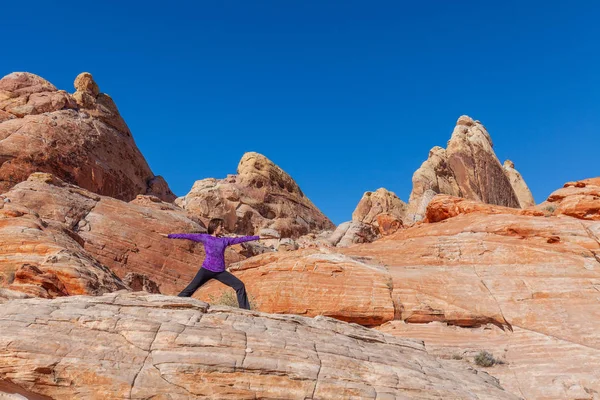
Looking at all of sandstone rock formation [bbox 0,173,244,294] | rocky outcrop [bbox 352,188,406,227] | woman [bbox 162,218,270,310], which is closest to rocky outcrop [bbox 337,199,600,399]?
woman [bbox 162,218,270,310]

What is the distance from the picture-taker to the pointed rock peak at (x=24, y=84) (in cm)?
4625

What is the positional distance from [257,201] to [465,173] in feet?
92.6

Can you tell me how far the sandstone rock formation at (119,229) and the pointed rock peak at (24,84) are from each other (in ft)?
64.9

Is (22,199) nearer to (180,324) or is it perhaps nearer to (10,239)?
(10,239)

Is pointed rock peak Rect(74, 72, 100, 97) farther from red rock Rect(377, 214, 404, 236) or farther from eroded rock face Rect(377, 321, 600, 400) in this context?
eroded rock face Rect(377, 321, 600, 400)

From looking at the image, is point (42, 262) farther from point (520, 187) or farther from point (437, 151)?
point (520, 187)

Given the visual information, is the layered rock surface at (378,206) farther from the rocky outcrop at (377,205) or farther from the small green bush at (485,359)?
the small green bush at (485,359)

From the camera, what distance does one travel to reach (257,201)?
67.2 meters

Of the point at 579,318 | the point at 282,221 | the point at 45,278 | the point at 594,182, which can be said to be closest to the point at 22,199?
the point at 45,278

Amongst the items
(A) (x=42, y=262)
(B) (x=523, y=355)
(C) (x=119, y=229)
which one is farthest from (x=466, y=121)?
(A) (x=42, y=262)

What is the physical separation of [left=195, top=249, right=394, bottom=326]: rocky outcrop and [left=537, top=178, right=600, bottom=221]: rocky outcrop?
1173 centimetres

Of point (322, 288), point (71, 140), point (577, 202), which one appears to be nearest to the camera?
point (322, 288)

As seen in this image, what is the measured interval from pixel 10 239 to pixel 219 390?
15.1 meters

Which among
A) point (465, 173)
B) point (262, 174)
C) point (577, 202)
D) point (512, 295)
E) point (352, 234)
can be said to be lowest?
point (512, 295)
